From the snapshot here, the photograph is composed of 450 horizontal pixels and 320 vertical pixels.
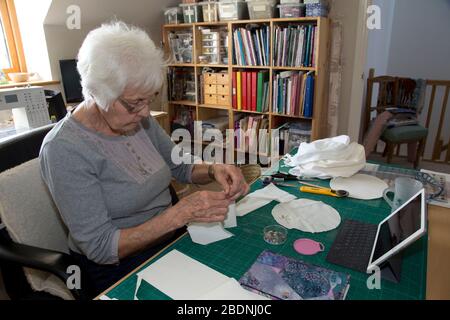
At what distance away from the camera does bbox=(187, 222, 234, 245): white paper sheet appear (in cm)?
99

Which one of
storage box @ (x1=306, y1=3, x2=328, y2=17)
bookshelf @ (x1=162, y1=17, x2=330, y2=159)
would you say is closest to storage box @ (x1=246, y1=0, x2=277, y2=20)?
bookshelf @ (x1=162, y1=17, x2=330, y2=159)

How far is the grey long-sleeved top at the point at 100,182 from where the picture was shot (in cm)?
96

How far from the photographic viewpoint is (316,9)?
239 centimetres

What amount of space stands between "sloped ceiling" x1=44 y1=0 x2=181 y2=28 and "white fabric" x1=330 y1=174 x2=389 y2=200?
2.23 metres

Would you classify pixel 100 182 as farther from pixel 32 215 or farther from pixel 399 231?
pixel 399 231

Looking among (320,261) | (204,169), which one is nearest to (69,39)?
(204,169)

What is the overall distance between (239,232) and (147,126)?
1.92 ft

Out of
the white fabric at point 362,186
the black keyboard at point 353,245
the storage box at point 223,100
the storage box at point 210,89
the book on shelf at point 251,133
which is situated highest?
the storage box at point 210,89

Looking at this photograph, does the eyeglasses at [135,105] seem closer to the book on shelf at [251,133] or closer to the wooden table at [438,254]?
the wooden table at [438,254]

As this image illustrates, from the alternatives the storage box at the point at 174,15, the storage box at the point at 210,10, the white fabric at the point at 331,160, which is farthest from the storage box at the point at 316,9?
the white fabric at the point at 331,160

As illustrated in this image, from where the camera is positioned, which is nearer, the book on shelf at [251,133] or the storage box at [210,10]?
the storage box at [210,10]

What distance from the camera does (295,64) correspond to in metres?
2.60

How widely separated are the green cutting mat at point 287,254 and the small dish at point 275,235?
15mm

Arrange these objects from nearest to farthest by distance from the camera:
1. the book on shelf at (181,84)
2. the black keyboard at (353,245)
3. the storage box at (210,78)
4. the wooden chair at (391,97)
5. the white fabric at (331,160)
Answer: the black keyboard at (353,245)
the white fabric at (331,160)
the storage box at (210,78)
the book on shelf at (181,84)
the wooden chair at (391,97)
